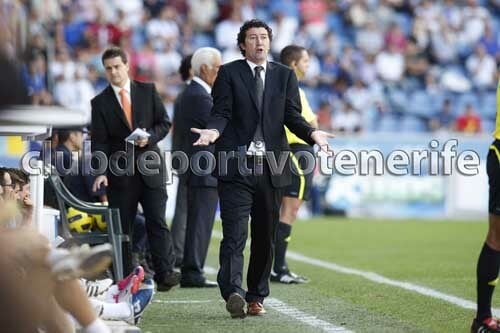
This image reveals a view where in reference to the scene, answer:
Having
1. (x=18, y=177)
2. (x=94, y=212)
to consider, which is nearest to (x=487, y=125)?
(x=94, y=212)

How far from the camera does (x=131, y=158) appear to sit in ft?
32.9

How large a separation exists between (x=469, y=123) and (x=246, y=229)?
15923mm

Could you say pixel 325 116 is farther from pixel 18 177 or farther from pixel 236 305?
pixel 18 177

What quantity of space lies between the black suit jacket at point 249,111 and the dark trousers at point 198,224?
212cm

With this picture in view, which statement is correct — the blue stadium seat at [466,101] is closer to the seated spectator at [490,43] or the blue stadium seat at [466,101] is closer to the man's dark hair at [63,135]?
the seated spectator at [490,43]

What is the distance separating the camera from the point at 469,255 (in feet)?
46.2

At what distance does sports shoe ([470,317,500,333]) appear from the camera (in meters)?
7.55

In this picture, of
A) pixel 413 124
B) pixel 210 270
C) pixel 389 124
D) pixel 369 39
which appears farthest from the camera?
pixel 369 39

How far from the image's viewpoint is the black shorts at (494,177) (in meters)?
7.53

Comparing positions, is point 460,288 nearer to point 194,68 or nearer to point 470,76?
point 194,68

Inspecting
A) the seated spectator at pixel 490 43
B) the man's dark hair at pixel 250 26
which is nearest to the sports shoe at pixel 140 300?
the man's dark hair at pixel 250 26

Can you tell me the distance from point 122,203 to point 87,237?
0.41 metres

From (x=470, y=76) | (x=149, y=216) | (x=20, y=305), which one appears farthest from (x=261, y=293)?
(x=470, y=76)

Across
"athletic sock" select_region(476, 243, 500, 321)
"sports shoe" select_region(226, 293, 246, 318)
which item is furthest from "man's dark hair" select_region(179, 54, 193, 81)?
"athletic sock" select_region(476, 243, 500, 321)
